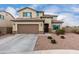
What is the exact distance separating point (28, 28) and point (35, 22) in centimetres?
22

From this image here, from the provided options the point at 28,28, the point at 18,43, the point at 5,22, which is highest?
the point at 5,22

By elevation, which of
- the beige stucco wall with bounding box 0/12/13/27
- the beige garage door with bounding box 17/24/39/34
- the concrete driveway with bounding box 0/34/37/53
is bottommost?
the concrete driveway with bounding box 0/34/37/53

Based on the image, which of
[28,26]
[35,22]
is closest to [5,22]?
[28,26]

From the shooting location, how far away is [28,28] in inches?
169

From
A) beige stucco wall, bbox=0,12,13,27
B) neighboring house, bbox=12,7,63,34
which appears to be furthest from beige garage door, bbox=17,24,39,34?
beige stucco wall, bbox=0,12,13,27

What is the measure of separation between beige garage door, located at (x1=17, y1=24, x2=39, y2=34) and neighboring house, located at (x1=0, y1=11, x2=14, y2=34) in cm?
21

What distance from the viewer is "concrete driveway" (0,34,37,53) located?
4.10 meters

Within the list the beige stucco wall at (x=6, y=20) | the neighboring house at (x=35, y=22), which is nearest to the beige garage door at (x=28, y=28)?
the neighboring house at (x=35, y=22)

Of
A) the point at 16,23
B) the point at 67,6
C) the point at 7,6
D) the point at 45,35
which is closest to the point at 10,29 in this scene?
the point at 16,23

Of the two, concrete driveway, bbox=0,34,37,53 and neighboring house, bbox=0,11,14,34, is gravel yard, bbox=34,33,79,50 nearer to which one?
concrete driveway, bbox=0,34,37,53

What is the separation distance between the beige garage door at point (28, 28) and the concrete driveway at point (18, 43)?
0.31 feet

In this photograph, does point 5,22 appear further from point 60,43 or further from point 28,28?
point 60,43

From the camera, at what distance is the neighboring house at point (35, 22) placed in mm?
4191

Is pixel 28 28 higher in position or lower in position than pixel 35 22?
lower
